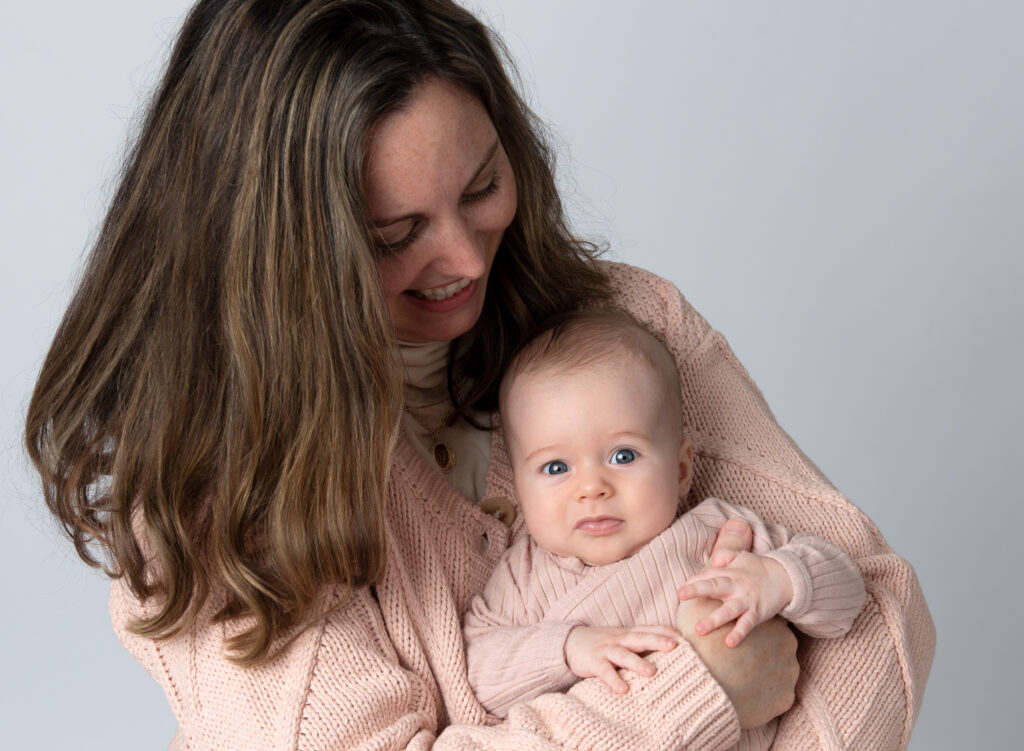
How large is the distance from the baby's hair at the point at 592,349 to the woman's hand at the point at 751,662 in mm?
341

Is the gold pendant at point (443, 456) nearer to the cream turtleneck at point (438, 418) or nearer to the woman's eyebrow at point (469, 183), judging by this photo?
the cream turtleneck at point (438, 418)

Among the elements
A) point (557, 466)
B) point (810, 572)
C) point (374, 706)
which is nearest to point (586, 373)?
point (557, 466)

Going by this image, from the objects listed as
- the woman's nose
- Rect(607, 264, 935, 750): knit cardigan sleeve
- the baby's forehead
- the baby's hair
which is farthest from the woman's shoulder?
the woman's nose

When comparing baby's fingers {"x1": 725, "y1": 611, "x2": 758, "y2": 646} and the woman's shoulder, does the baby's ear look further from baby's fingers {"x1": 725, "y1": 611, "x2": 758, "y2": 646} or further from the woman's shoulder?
baby's fingers {"x1": 725, "y1": 611, "x2": 758, "y2": 646}

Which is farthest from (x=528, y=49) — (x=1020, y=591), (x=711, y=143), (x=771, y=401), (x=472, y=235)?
(x=1020, y=591)

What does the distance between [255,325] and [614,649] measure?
0.75 meters

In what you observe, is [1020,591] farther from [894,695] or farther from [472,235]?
[472,235]

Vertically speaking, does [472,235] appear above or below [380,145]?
below

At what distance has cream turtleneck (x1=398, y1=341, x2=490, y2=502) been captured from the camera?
8.25ft

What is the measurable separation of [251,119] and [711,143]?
2.21 m

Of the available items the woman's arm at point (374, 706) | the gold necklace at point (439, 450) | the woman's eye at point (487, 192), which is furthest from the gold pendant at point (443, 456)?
the woman's eye at point (487, 192)

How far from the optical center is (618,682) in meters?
2.07

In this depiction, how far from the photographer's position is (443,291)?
233cm

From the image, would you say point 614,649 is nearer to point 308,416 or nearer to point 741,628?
point 741,628
